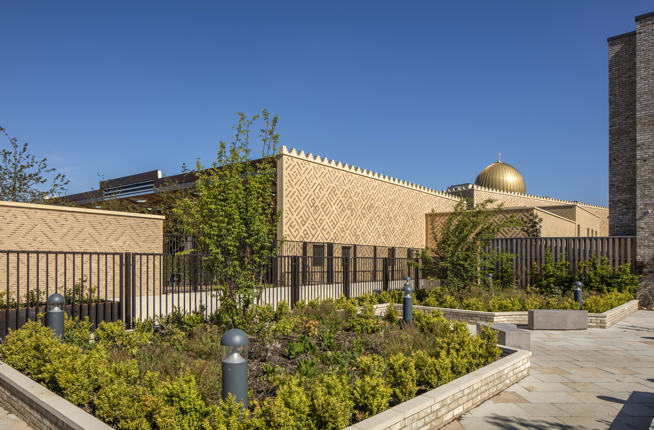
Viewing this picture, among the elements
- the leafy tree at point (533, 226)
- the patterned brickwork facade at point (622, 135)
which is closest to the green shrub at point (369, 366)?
the patterned brickwork facade at point (622, 135)

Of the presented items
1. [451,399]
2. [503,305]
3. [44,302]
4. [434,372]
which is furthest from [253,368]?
[503,305]

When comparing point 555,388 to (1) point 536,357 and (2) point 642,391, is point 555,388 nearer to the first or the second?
(2) point 642,391

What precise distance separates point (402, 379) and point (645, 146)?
15.8 meters

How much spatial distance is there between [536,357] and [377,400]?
190 inches

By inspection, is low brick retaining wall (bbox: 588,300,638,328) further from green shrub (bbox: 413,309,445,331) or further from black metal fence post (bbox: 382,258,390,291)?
black metal fence post (bbox: 382,258,390,291)

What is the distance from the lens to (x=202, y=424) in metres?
3.44

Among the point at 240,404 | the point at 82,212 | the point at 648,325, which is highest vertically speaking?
the point at 82,212

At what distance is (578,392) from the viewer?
553cm

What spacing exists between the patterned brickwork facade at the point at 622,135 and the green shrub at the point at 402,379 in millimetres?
16048

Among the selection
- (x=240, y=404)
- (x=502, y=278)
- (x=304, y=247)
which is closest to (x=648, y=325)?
(x=502, y=278)

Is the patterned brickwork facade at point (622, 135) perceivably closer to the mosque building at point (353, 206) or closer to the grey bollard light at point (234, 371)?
Result: the mosque building at point (353, 206)

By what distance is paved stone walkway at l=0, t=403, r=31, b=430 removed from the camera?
425 cm

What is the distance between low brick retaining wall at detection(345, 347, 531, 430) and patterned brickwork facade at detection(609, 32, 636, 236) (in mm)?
13839

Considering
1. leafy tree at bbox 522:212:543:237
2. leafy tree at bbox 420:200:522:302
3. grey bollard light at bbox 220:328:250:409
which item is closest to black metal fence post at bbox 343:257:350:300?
leafy tree at bbox 420:200:522:302
